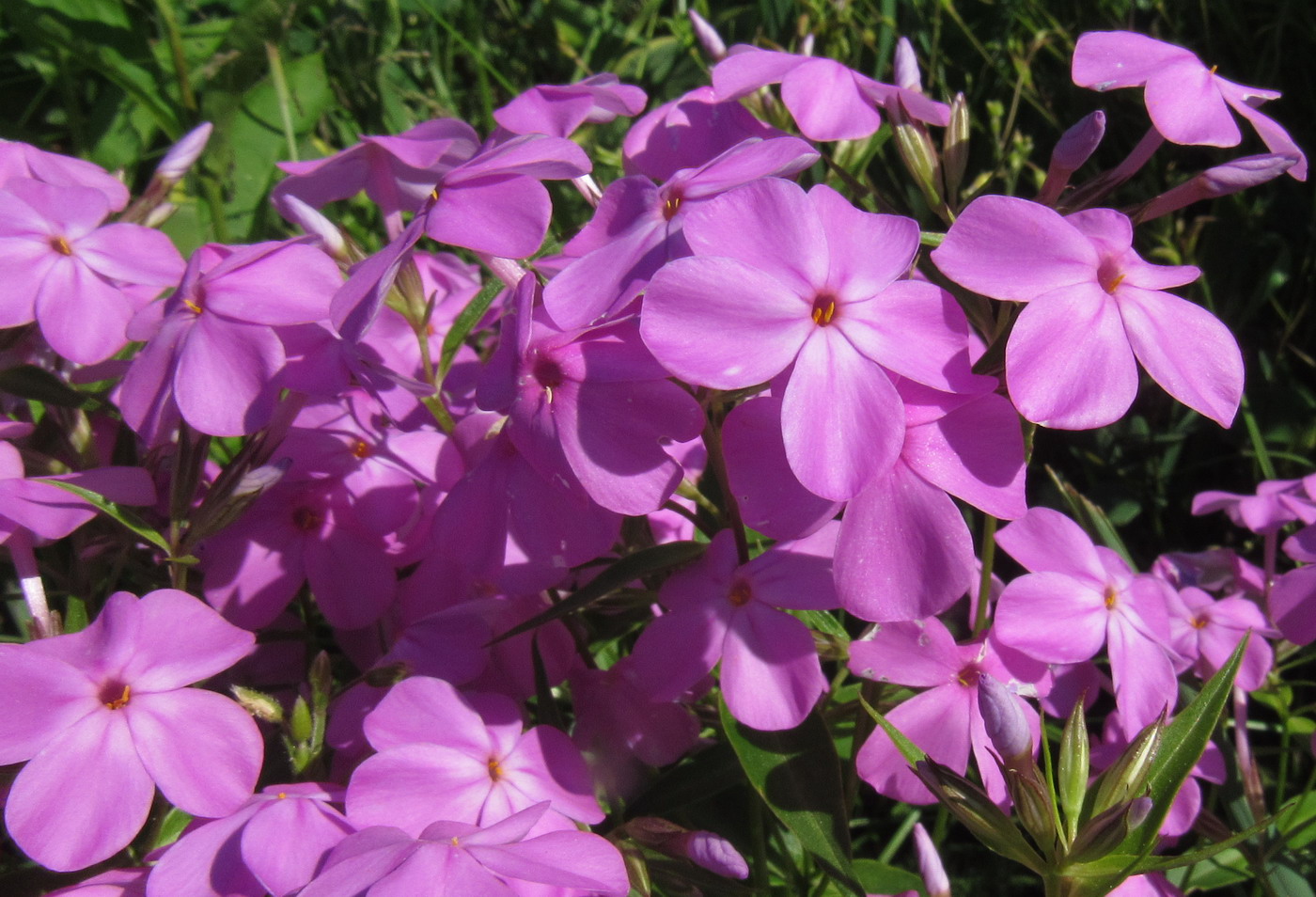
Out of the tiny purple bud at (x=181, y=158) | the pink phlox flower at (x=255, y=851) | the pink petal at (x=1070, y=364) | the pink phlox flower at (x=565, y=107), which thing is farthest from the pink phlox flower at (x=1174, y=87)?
the tiny purple bud at (x=181, y=158)

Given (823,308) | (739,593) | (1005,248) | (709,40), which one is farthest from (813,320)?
(709,40)

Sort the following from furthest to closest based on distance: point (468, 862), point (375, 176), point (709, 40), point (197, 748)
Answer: point (709, 40), point (375, 176), point (197, 748), point (468, 862)

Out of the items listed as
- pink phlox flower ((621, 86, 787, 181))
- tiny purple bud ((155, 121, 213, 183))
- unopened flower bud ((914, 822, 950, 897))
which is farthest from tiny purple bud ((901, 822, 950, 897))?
tiny purple bud ((155, 121, 213, 183))

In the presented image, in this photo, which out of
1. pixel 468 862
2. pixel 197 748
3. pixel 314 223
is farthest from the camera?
pixel 314 223

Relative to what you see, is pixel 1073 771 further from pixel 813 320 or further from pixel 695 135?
pixel 695 135

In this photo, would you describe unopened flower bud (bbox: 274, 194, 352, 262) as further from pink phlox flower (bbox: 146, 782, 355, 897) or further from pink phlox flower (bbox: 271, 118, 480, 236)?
pink phlox flower (bbox: 146, 782, 355, 897)

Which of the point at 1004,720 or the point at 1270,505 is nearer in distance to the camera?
the point at 1004,720
